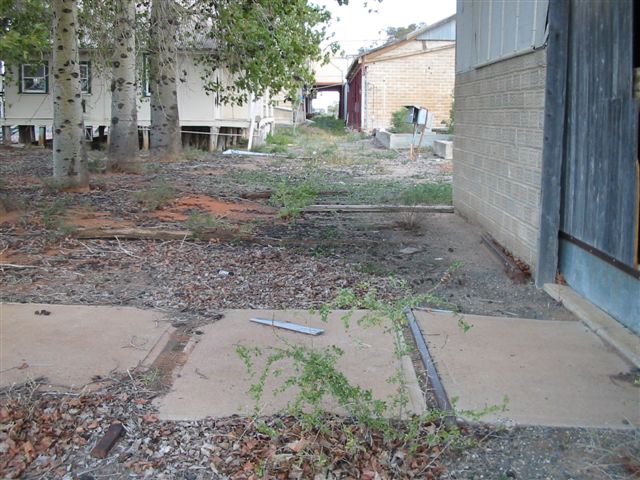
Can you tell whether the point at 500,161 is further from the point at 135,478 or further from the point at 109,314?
the point at 135,478

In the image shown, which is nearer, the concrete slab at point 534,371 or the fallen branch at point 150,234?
the concrete slab at point 534,371

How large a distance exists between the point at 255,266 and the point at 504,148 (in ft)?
9.97

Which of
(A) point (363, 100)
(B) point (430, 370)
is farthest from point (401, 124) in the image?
(B) point (430, 370)

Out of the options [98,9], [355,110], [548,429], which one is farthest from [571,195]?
[355,110]

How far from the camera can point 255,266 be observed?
7.55 m

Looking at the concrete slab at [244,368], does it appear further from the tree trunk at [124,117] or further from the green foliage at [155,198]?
the tree trunk at [124,117]

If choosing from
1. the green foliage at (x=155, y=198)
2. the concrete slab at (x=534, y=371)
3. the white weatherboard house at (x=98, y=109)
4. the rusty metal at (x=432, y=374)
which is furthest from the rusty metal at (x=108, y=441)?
the white weatherboard house at (x=98, y=109)

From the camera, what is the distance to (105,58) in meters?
16.3

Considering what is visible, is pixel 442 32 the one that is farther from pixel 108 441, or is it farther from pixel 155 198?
pixel 108 441

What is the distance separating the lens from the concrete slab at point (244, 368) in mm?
4152

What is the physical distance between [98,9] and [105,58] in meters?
3.11

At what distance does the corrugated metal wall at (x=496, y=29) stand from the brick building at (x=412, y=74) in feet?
94.4

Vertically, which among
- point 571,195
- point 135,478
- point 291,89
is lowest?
point 135,478

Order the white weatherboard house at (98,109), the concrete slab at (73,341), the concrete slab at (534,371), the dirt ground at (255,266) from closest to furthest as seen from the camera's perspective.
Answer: the dirt ground at (255,266) → the concrete slab at (534,371) → the concrete slab at (73,341) → the white weatherboard house at (98,109)
